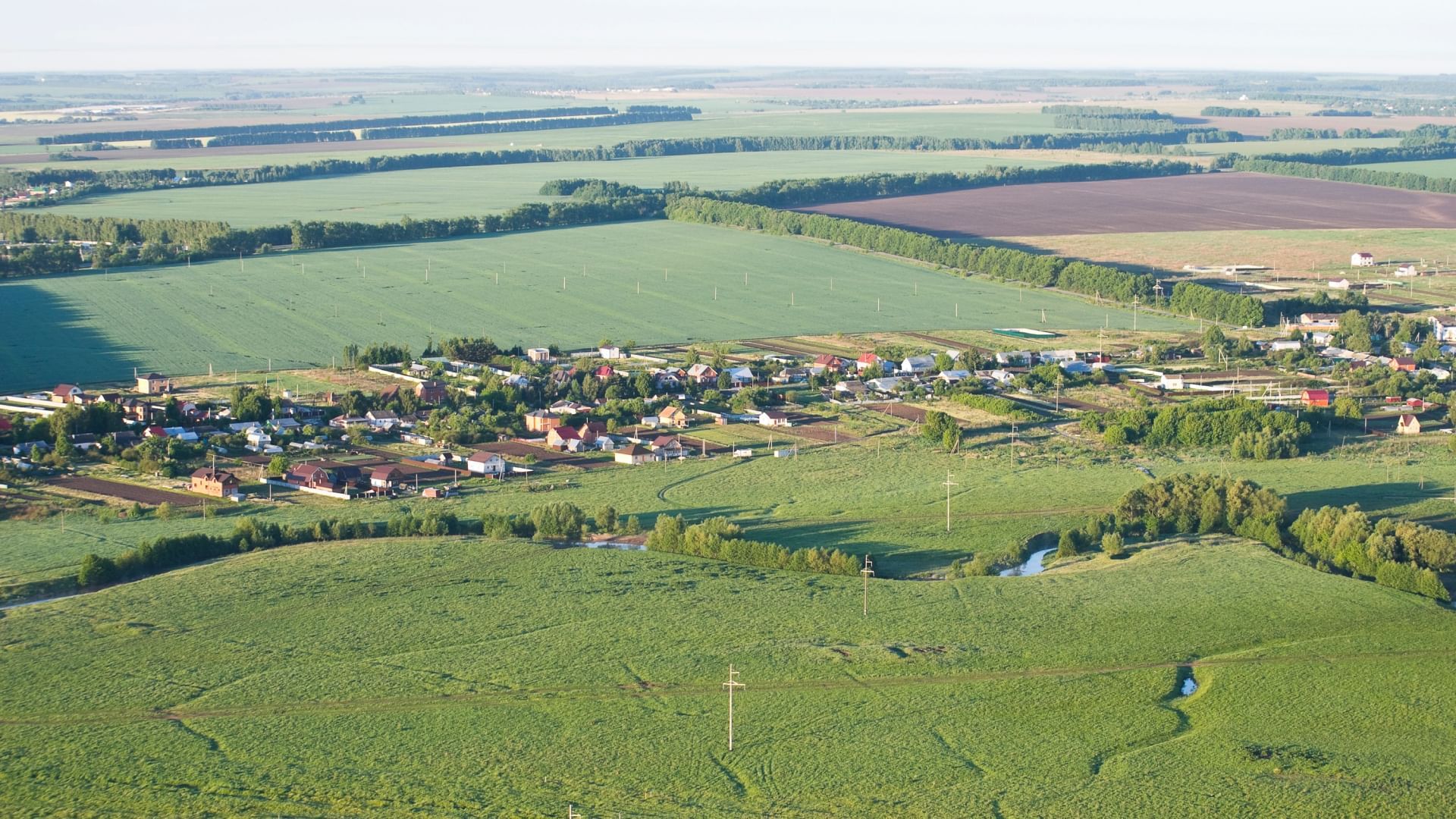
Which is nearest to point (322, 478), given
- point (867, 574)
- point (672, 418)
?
point (672, 418)

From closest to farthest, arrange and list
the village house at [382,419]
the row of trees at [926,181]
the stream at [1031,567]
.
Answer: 1. the stream at [1031,567]
2. the village house at [382,419]
3. the row of trees at [926,181]

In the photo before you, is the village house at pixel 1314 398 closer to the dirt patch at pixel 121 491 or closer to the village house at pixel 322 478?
the village house at pixel 322 478

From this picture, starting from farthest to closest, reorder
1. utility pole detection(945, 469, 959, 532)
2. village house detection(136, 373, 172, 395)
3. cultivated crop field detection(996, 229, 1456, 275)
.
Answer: cultivated crop field detection(996, 229, 1456, 275) → village house detection(136, 373, 172, 395) → utility pole detection(945, 469, 959, 532)

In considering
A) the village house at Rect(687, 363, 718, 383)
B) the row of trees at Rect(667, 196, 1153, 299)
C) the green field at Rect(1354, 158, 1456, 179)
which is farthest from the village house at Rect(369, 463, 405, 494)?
the green field at Rect(1354, 158, 1456, 179)

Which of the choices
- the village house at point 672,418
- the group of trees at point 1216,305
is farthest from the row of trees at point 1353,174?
the village house at point 672,418

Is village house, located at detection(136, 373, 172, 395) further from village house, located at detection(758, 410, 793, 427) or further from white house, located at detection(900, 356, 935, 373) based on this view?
white house, located at detection(900, 356, 935, 373)

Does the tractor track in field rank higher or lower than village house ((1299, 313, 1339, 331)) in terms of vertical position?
higher

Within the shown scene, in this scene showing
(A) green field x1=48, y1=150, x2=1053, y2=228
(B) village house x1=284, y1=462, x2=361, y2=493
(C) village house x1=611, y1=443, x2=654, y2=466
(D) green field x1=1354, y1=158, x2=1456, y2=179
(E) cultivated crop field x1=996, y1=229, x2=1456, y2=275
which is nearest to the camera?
(B) village house x1=284, y1=462, x2=361, y2=493

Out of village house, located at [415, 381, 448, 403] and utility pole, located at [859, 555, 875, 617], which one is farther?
village house, located at [415, 381, 448, 403]
